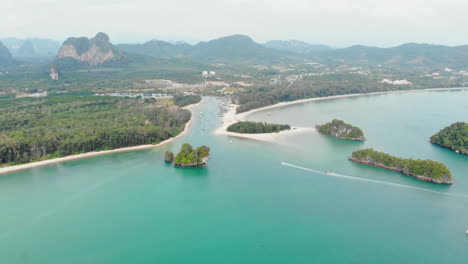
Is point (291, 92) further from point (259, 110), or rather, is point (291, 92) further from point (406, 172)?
point (406, 172)

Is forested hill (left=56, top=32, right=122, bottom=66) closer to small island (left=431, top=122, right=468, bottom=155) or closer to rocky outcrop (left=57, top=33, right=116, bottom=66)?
rocky outcrop (left=57, top=33, right=116, bottom=66)

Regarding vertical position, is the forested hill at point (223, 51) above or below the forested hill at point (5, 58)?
above

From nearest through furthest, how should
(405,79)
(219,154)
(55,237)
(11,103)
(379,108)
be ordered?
(55,237), (219,154), (11,103), (379,108), (405,79)

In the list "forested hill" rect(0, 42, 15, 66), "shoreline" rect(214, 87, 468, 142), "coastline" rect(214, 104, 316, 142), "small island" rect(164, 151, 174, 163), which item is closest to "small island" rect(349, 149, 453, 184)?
"coastline" rect(214, 104, 316, 142)

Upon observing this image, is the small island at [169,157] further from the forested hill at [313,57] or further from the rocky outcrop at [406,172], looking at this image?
the forested hill at [313,57]

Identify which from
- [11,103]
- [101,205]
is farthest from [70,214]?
[11,103]

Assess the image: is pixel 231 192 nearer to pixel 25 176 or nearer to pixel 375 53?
pixel 25 176

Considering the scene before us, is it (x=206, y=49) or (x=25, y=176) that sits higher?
(x=206, y=49)

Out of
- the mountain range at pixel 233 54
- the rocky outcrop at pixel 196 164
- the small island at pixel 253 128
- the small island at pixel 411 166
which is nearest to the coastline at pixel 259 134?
the small island at pixel 253 128
